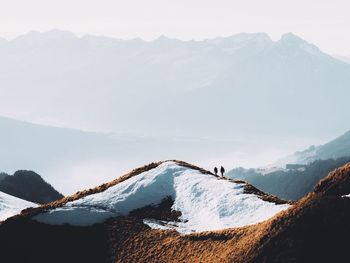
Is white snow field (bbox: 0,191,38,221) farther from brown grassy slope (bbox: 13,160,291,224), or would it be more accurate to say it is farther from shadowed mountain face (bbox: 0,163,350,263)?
shadowed mountain face (bbox: 0,163,350,263)

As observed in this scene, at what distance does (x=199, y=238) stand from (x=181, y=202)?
14381 millimetres

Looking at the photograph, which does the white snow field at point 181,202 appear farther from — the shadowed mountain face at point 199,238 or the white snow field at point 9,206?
the white snow field at point 9,206

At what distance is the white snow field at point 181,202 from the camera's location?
50.1 m

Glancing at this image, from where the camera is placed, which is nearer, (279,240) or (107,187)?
(279,240)

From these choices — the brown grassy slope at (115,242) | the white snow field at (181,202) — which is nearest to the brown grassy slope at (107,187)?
the brown grassy slope at (115,242)

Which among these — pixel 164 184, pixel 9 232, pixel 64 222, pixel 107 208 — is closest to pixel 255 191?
pixel 164 184

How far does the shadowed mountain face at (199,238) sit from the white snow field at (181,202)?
50.4 inches

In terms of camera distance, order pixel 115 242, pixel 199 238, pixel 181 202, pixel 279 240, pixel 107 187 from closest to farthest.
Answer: pixel 279 240, pixel 199 238, pixel 115 242, pixel 181 202, pixel 107 187

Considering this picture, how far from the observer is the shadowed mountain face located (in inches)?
1304

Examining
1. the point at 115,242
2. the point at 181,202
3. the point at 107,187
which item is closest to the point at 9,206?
the point at 107,187

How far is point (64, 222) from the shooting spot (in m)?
50.5

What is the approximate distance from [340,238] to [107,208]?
28421mm

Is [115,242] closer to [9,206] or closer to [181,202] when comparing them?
[181,202]

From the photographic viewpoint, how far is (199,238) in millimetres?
42812
